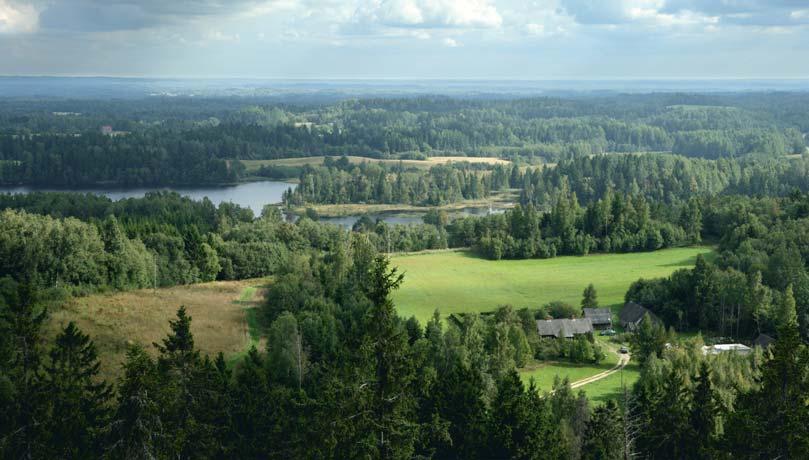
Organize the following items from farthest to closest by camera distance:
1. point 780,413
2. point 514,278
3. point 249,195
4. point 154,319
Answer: point 249,195, point 514,278, point 154,319, point 780,413

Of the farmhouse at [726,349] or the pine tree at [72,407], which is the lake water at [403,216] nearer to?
the farmhouse at [726,349]

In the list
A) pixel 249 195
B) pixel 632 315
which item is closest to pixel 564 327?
pixel 632 315

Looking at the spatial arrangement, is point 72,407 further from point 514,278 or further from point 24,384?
point 514,278

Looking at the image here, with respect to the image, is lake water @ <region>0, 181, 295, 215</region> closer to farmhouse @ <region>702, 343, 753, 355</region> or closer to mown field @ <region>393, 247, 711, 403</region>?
mown field @ <region>393, 247, 711, 403</region>

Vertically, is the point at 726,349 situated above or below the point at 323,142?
above

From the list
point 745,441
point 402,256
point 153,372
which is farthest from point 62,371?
point 402,256

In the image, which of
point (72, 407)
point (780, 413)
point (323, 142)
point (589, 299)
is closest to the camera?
point (780, 413)
